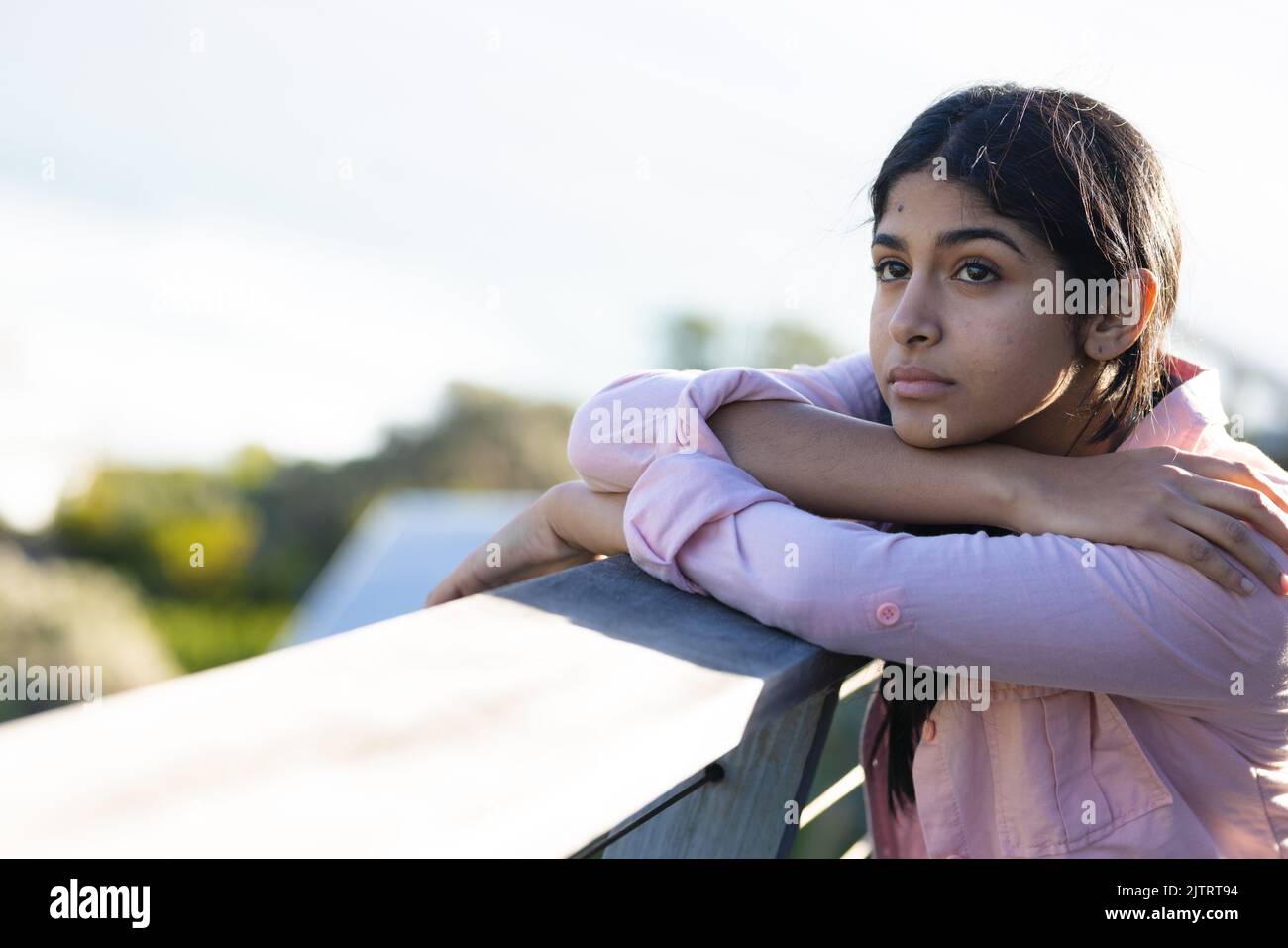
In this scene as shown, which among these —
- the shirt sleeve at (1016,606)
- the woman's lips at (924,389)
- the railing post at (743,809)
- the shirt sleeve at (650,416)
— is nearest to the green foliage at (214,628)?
the shirt sleeve at (650,416)

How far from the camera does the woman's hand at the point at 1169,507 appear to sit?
129 cm

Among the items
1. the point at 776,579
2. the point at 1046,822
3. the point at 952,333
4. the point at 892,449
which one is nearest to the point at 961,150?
the point at 952,333

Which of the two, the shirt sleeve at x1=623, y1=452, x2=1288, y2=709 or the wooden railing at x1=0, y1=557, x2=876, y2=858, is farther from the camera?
the shirt sleeve at x1=623, y1=452, x2=1288, y2=709

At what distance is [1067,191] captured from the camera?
4.97ft

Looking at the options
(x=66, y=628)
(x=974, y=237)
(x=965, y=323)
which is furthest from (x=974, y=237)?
(x=66, y=628)

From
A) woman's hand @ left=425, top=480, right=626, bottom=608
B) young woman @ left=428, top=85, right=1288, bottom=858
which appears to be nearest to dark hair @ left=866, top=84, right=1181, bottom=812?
young woman @ left=428, top=85, right=1288, bottom=858

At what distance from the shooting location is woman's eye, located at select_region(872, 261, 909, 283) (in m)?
1.60

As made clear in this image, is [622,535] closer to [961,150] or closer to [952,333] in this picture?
[952,333]

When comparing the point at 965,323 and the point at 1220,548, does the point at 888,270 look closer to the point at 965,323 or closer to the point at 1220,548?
the point at 965,323

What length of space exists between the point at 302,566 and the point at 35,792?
737 inches

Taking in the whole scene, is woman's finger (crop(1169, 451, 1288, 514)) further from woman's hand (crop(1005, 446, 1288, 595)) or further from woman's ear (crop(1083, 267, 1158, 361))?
woman's ear (crop(1083, 267, 1158, 361))

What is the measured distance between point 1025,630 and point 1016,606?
0.03m

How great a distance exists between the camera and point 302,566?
61.4ft

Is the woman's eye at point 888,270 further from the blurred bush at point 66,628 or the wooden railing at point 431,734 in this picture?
the blurred bush at point 66,628
